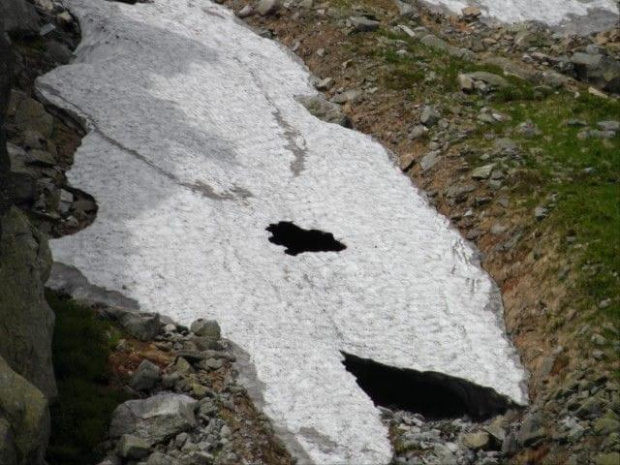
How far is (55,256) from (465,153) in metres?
14.9

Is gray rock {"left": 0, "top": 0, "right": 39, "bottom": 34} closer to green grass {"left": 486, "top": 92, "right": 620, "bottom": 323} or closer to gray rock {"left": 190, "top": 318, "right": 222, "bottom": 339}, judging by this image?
gray rock {"left": 190, "top": 318, "right": 222, "bottom": 339}

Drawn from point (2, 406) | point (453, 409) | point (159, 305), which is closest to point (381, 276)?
point (453, 409)

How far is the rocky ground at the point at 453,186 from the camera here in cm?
1964

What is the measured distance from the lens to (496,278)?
27.0 metres

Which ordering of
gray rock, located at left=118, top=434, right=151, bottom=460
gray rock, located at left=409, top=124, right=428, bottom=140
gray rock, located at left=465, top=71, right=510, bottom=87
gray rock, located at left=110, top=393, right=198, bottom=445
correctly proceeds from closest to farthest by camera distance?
gray rock, located at left=118, top=434, right=151, bottom=460 → gray rock, located at left=110, top=393, right=198, bottom=445 → gray rock, located at left=409, top=124, right=428, bottom=140 → gray rock, located at left=465, top=71, right=510, bottom=87

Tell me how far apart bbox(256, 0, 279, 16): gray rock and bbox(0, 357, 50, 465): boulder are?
3020 cm

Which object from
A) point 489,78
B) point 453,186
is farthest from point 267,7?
point 453,186

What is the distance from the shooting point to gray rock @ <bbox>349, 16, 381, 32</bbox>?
40.4 meters

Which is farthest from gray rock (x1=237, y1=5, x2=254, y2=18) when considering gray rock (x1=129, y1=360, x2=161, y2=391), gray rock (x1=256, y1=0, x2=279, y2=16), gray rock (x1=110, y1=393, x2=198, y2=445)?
gray rock (x1=110, y1=393, x2=198, y2=445)

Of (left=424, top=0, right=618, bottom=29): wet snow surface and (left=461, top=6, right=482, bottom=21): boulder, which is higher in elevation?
(left=424, top=0, right=618, bottom=29): wet snow surface

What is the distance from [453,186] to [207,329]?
39.3ft

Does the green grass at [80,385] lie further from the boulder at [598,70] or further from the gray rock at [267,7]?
the boulder at [598,70]

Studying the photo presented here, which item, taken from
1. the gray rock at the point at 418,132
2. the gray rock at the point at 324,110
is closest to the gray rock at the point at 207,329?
the gray rock at the point at 418,132

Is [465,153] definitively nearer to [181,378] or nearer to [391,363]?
[391,363]
